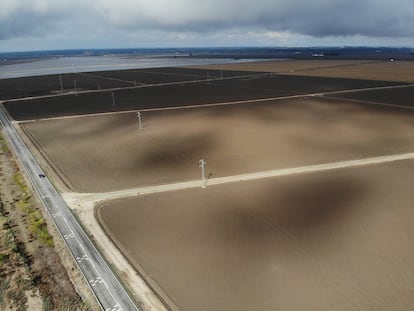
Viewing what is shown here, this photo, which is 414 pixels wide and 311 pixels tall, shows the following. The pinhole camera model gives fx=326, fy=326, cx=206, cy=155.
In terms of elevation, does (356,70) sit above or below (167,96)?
above

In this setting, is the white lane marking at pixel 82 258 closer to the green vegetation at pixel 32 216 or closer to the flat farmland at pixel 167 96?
the green vegetation at pixel 32 216

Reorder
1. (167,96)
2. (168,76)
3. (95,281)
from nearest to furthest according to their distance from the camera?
(95,281) < (167,96) < (168,76)

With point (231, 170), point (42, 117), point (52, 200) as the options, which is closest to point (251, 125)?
point (231, 170)

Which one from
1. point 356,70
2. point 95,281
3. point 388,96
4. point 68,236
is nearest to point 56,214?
Result: point 68,236

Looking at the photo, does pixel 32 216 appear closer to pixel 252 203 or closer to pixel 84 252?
pixel 84 252

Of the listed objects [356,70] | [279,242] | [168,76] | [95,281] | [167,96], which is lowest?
[279,242]

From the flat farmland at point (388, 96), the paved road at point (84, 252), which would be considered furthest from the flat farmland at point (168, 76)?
the paved road at point (84, 252)
